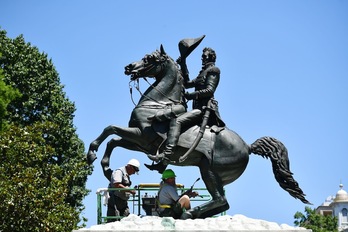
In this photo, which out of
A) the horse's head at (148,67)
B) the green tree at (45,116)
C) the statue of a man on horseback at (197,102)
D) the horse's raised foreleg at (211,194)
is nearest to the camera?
the horse's raised foreleg at (211,194)

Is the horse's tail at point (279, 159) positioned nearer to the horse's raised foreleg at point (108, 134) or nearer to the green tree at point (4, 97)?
the horse's raised foreleg at point (108, 134)

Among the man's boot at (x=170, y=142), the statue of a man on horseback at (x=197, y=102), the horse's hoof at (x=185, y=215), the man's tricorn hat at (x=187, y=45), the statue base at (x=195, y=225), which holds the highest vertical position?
the man's tricorn hat at (x=187, y=45)

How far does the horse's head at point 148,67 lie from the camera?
1630 centimetres

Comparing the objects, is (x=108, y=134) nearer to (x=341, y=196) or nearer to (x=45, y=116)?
(x=45, y=116)

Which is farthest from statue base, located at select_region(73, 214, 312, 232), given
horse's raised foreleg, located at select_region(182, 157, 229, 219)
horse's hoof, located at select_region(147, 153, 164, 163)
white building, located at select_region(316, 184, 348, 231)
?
white building, located at select_region(316, 184, 348, 231)

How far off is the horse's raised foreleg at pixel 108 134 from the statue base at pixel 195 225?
2081mm

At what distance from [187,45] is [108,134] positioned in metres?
2.49

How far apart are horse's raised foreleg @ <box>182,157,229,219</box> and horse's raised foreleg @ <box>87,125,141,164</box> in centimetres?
143

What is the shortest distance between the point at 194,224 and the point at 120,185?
2.51 meters

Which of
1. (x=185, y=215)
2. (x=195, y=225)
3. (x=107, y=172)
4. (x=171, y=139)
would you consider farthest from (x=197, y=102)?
(x=195, y=225)

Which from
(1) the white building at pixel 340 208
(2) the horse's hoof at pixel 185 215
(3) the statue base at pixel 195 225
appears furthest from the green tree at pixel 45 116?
(1) the white building at pixel 340 208

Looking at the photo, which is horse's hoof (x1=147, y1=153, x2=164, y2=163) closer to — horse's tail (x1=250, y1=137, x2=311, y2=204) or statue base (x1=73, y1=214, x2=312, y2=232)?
statue base (x1=73, y1=214, x2=312, y2=232)

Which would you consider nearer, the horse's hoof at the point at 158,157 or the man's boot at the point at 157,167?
the horse's hoof at the point at 158,157

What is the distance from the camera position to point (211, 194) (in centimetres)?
1570
